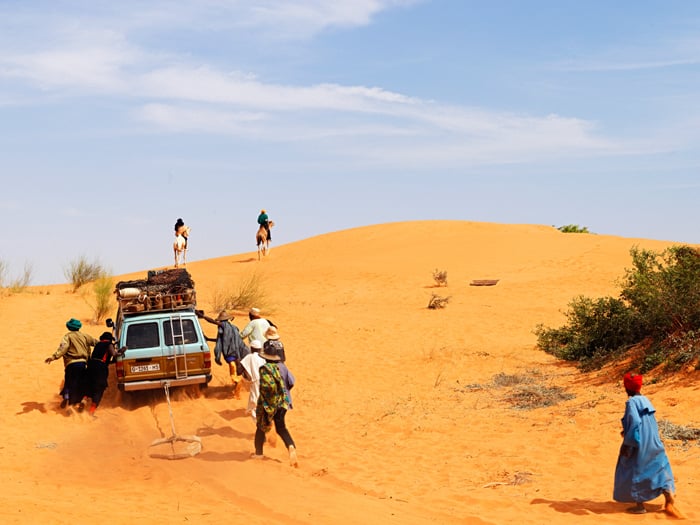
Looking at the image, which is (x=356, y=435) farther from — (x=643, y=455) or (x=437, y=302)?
(x=437, y=302)

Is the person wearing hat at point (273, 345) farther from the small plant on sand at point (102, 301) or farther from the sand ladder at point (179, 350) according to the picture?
the small plant on sand at point (102, 301)

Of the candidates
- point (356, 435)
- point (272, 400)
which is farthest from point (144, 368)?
point (272, 400)

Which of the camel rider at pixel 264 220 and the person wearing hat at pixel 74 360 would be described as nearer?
the person wearing hat at pixel 74 360

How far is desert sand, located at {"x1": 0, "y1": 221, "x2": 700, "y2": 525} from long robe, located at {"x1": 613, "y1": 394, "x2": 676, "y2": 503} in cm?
34

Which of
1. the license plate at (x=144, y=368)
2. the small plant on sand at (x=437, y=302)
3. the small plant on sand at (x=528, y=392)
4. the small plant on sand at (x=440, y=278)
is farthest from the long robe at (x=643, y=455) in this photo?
the small plant on sand at (x=440, y=278)

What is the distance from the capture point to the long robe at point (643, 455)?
27.6 feet

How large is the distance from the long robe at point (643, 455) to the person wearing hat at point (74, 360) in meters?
10.0

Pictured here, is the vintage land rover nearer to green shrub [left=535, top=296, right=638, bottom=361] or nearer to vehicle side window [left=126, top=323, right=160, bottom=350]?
vehicle side window [left=126, top=323, right=160, bottom=350]

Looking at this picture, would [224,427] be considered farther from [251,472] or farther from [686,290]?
[686,290]

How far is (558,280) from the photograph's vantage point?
111ft

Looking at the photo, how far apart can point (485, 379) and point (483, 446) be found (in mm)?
5665

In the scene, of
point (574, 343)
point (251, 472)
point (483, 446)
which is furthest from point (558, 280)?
point (251, 472)

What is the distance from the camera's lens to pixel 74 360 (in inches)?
568

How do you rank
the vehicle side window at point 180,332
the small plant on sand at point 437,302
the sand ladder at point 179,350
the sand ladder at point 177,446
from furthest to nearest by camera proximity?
the small plant on sand at point 437,302 → the vehicle side window at point 180,332 → the sand ladder at point 179,350 → the sand ladder at point 177,446
